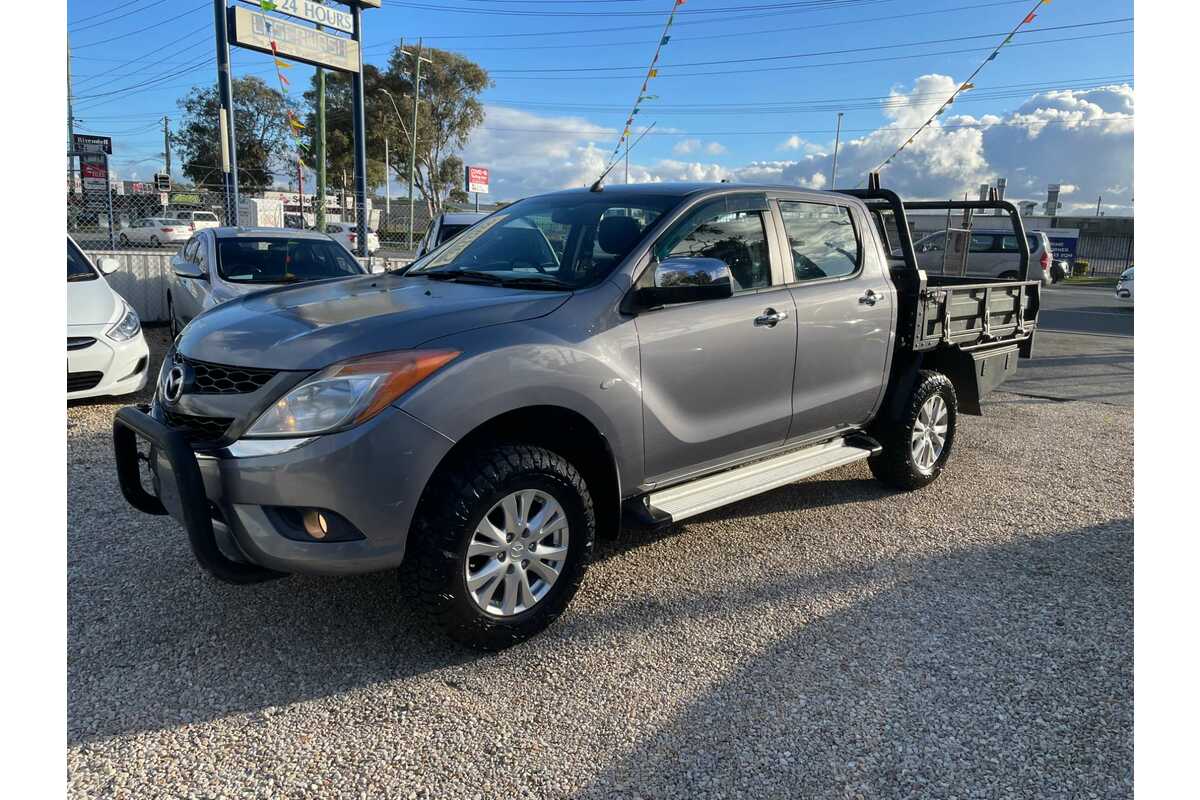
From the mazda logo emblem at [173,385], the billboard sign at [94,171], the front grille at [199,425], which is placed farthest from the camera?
the billboard sign at [94,171]

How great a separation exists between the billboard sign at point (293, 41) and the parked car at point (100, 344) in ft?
41.5

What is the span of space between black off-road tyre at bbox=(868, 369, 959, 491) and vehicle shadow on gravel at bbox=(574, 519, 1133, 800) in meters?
1.04

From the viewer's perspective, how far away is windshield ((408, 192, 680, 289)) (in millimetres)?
3566

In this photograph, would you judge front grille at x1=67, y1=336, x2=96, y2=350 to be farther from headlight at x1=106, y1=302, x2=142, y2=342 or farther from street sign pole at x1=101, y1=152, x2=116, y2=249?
street sign pole at x1=101, y1=152, x2=116, y2=249

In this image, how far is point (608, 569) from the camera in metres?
3.87

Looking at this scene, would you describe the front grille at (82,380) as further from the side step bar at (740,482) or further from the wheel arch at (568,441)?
the side step bar at (740,482)

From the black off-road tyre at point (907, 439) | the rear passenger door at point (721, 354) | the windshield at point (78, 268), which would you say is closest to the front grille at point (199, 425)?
the rear passenger door at point (721, 354)

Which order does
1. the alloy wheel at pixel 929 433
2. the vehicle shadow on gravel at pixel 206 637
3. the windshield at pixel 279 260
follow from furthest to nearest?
1. the windshield at pixel 279 260
2. the alloy wheel at pixel 929 433
3. the vehicle shadow on gravel at pixel 206 637

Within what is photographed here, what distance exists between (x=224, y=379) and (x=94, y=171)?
39.9 feet

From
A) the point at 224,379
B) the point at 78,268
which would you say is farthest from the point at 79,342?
the point at 224,379

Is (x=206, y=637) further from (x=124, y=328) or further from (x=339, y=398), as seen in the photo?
(x=124, y=328)

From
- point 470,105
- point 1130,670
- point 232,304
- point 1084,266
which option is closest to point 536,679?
point 232,304

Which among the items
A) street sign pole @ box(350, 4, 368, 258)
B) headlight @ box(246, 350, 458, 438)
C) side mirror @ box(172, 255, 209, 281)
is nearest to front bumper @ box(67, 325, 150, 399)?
side mirror @ box(172, 255, 209, 281)

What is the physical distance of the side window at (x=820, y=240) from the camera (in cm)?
427
